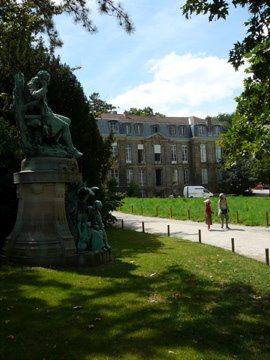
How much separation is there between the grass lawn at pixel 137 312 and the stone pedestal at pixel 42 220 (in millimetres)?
446

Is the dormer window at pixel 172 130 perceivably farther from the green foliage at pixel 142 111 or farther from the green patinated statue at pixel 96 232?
the green patinated statue at pixel 96 232

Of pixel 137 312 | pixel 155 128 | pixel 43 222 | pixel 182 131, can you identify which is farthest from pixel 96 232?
pixel 182 131

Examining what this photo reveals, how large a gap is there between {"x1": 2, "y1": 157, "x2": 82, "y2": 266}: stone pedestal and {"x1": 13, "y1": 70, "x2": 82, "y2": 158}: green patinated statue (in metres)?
0.46

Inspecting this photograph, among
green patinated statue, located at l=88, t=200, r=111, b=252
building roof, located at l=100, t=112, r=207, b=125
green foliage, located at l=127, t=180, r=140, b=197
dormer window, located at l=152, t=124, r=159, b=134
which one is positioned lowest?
green patinated statue, located at l=88, t=200, r=111, b=252

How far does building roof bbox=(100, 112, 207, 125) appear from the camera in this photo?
72.3 m

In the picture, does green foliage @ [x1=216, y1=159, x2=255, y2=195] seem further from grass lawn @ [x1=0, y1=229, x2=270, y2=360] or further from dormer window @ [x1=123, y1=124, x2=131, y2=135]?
grass lawn @ [x1=0, y1=229, x2=270, y2=360]

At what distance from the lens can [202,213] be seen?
30859mm

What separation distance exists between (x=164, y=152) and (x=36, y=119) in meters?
65.0

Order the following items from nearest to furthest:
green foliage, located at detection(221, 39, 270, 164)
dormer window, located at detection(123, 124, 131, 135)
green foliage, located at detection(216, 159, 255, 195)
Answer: green foliage, located at detection(221, 39, 270, 164), green foliage, located at detection(216, 159, 255, 195), dormer window, located at detection(123, 124, 131, 135)

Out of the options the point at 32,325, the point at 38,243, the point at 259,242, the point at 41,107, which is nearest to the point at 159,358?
the point at 32,325

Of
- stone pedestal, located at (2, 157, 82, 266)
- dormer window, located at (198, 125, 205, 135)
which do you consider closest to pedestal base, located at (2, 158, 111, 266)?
stone pedestal, located at (2, 157, 82, 266)

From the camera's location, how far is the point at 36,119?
450 inches

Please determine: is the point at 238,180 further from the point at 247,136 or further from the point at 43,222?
the point at 43,222

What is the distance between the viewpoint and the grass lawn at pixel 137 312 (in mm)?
5680
